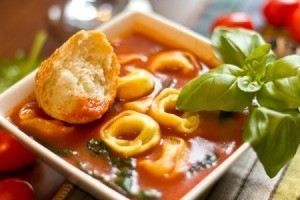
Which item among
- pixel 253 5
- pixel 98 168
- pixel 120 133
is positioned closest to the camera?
pixel 98 168

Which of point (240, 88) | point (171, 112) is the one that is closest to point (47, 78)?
point (171, 112)

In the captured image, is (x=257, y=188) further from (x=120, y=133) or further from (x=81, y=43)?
(x=81, y=43)

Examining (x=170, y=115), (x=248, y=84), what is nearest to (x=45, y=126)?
(x=170, y=115)

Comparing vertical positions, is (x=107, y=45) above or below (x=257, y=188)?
above

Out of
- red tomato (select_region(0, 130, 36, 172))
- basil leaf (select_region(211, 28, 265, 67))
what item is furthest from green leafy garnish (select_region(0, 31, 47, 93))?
basil leaf (select_region(211, 28, 265, 67))

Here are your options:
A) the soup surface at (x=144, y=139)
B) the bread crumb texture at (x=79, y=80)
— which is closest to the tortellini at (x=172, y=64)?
the soup surface at (x=144, y=139)

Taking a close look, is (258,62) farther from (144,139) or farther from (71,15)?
(71,15)
